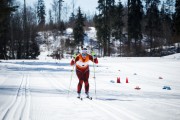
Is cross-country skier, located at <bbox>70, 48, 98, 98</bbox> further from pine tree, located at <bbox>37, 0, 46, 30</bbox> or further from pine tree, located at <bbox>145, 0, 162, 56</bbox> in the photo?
pine tree, located at <bbox>37, 0, 46, 30</bbox>

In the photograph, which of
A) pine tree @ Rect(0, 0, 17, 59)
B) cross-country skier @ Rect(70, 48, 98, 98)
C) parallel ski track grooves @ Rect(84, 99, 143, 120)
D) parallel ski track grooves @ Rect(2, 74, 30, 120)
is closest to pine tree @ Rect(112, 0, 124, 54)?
pine tree @ Rect(0, 0, 17, 59)

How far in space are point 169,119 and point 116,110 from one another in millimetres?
1770

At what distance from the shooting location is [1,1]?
24.6 metres

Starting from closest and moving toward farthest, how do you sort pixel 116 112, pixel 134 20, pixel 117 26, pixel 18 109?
pixel 116 112 → pixel 18 109 → pixel 134 20 → pixel 117 26

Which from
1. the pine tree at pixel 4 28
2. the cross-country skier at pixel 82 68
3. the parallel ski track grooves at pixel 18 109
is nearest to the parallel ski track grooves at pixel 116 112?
the cross-country skier at pixel 82 68

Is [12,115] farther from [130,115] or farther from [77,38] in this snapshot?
[77,38]

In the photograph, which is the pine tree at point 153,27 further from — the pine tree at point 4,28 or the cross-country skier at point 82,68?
the cross-country skier at point 82,68

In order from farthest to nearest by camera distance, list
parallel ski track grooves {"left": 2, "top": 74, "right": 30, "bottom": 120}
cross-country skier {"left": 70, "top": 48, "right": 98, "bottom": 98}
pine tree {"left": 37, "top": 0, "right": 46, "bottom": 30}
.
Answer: pine tree {"left": 37, "top": 0, "right": 46, "bottom": 30}, cross-country skier {"left": 70, "top": 48, "right": 98, "bottom": 98}, parallel ski track grooves {"left": 2, "top": 74, "right": 30, "bottom": 120}

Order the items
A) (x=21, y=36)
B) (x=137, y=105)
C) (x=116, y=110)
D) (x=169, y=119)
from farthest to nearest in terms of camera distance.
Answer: (x=21, y=36) < (x=137, y=105) < (x=116, y=110) < (x=169, y=119)

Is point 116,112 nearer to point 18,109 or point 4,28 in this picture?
point 18,109

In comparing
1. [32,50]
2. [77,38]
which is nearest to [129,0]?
[77,38]

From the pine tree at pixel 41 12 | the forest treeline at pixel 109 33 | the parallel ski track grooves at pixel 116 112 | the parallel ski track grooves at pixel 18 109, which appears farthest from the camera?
the pine tree at pixel 41 12

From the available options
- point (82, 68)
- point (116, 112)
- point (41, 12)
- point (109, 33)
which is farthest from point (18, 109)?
point (41, 12)

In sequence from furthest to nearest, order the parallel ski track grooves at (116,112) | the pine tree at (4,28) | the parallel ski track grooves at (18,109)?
the pine tree at (4,28) → the parallel ski track grooves at (18,109) → the parallel ski track grooves at (116,112)
